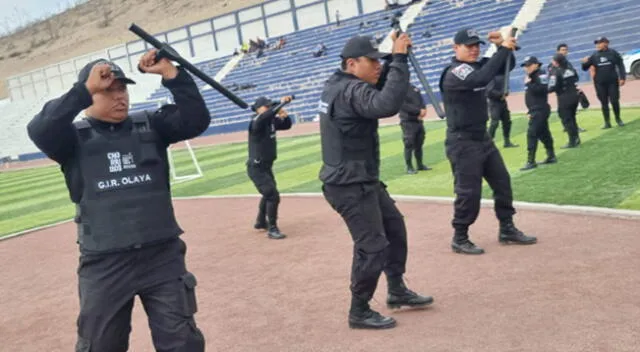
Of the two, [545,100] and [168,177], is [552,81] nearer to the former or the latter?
[545,100]

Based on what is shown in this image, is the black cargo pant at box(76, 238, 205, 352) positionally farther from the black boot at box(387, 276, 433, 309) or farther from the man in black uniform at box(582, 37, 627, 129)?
the man in black uniform at box(582, 37, 627, 129)

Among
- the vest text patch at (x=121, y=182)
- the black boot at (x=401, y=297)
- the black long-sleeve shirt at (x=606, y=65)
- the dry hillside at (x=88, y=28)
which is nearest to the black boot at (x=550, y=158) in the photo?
the black long-sleeve shirt at (x=606, y=65)

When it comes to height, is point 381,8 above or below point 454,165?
above

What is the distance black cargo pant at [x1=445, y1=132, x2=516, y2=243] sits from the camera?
629 centimetres

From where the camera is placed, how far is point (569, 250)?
20.0 feet

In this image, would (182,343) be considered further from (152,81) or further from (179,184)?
(152,81)

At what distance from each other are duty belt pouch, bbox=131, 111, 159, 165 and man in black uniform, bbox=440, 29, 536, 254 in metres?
3.47

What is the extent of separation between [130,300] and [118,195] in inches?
22.1

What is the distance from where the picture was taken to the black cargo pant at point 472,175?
20.6ft

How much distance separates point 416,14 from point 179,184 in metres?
22.5

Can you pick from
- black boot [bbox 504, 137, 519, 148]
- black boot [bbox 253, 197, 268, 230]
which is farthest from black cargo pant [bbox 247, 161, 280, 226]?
black boot [bbox 504, 137, 519, 148]

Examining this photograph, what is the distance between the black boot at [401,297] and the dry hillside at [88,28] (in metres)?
54.1

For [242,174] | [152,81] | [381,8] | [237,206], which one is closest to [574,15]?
[381,8]

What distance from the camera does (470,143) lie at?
6305 millimetres
